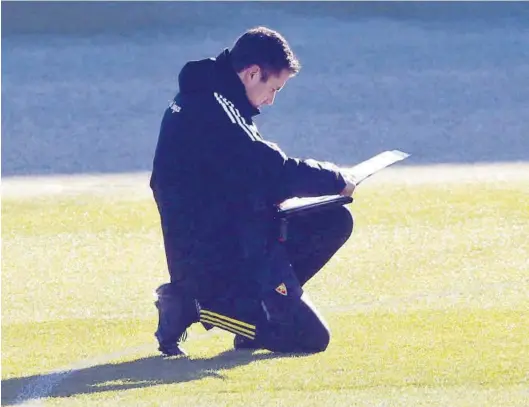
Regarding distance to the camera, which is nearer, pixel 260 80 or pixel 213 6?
pixel 260 80

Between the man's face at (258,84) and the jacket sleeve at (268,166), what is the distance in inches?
5.3

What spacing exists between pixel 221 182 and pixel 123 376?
0.87m

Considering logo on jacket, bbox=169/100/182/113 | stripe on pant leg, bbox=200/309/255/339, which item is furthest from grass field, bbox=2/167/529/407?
logo on jacket, bbox=169/100/182/113

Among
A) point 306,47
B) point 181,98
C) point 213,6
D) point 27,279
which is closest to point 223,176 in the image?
point 181,98

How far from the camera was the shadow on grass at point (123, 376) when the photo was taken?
18.5ft

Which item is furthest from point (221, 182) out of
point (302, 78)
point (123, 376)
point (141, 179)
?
point (302, 78)

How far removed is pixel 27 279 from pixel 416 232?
2384mm

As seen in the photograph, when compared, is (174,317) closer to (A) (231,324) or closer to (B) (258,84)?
(A) (231,324)

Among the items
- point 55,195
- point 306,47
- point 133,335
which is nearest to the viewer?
point 133,335

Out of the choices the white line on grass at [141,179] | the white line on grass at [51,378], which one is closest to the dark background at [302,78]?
the white line on grass at [141,179]

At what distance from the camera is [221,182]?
5.94 m

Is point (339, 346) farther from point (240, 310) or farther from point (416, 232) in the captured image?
point (416, 232)

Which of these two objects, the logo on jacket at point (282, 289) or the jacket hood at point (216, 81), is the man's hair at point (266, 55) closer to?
the jacket hood at point (216, 81)

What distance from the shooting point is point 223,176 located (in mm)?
5918
